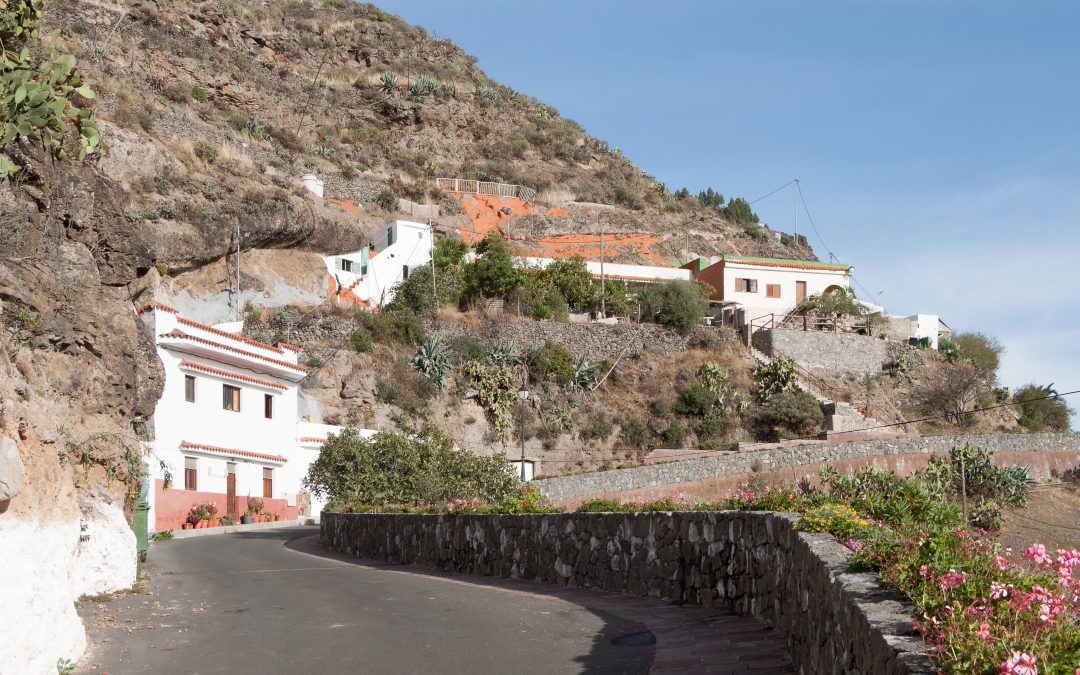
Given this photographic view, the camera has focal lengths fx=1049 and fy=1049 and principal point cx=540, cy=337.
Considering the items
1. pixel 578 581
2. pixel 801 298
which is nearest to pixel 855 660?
pixel 578 581

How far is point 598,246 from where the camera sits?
74.2 metres

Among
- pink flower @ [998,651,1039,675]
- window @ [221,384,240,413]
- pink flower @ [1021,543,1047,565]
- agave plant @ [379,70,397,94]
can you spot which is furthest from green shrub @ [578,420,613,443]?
agave plant @ [379,70,397,94]

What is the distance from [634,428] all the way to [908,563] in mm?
46124

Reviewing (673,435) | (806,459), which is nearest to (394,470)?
(806,459)

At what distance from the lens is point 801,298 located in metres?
63.6

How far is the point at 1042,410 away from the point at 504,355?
3227 cm

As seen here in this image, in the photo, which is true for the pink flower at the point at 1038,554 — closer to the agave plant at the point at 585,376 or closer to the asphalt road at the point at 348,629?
the asphalt road at the point at 348,629

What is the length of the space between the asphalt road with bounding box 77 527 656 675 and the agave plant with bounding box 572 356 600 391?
117 feet

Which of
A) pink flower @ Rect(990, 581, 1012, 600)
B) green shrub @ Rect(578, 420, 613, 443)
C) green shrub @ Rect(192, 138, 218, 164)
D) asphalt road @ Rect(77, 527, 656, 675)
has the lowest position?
asphalt road @ Rect(77, 527, 656, 675)

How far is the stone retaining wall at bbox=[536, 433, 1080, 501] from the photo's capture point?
38.2 metres

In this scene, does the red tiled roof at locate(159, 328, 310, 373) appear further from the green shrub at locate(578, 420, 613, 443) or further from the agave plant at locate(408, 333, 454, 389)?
the green shrub at locate(578, 420, 613, 443)

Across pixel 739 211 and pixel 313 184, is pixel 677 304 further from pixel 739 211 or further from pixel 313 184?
pixel 739 211

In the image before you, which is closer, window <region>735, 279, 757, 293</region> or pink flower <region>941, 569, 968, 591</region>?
pink flower <region>941, 569, 968, 591</region>

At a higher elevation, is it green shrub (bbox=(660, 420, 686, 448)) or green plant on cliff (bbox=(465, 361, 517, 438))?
green plant on cliff (bbox=(465, 361, 517, 438))
